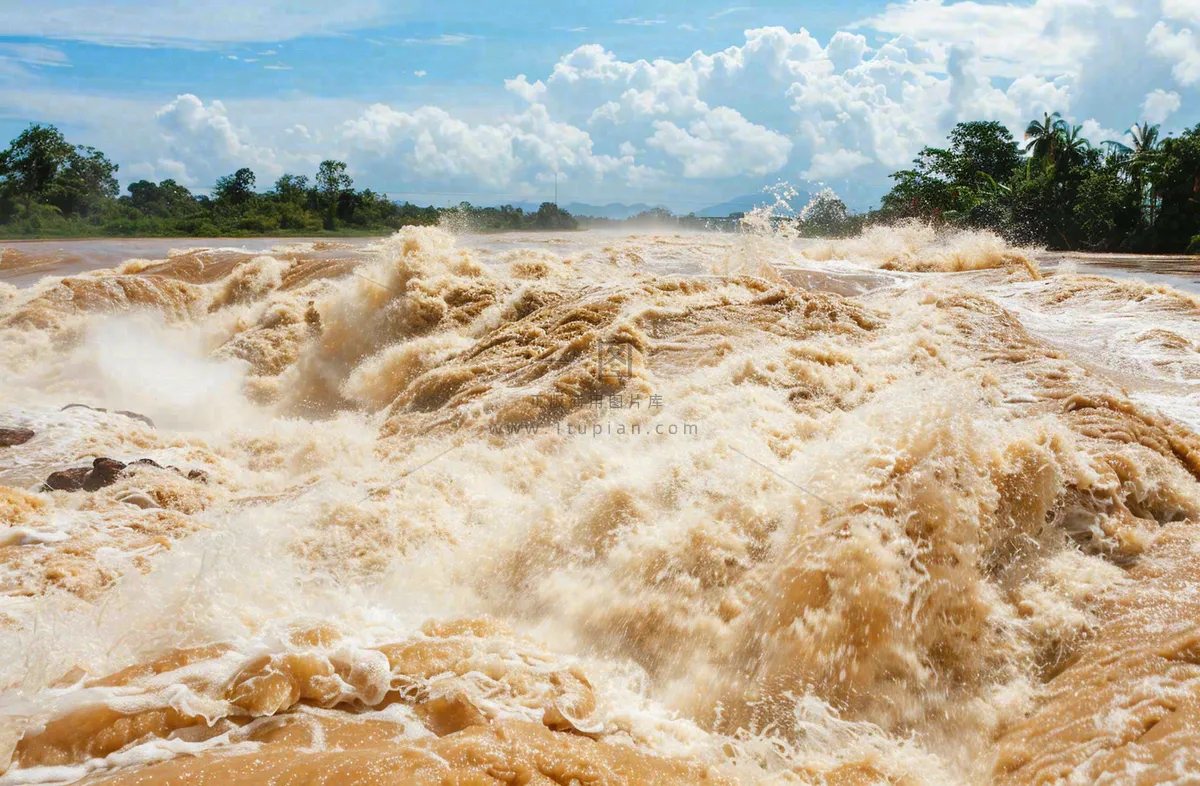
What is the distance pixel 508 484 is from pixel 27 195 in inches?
1269

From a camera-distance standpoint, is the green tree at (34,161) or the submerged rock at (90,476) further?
the green tree at (34,161)

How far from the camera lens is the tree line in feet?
89.3

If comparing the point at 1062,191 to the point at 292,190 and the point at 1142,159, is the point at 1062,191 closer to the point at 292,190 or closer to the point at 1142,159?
the point at 1142,159

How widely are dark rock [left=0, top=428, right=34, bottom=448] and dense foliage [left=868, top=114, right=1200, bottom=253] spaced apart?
925 inches

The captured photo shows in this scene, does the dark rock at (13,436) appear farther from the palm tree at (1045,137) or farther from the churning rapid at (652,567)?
the palm tree at (1045,137)

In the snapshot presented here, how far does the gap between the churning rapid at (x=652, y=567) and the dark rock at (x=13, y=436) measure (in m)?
0.04

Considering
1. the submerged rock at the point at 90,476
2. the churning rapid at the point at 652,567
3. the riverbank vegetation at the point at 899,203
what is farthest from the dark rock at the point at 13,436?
the riverbank vegetation at the point at 899,203

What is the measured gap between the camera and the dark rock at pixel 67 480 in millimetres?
4770

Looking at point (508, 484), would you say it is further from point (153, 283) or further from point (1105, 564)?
point (153, 283)

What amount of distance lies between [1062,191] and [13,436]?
27.3 metres

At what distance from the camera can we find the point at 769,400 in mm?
5098

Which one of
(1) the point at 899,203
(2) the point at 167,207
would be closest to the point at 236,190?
(2) the point at 167,207

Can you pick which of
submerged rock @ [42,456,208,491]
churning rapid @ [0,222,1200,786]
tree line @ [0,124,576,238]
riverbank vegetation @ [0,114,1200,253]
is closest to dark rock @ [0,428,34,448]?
churning rapid @ [0,222,1200,786]

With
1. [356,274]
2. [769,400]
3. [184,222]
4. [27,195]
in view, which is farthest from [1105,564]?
[27,195]
